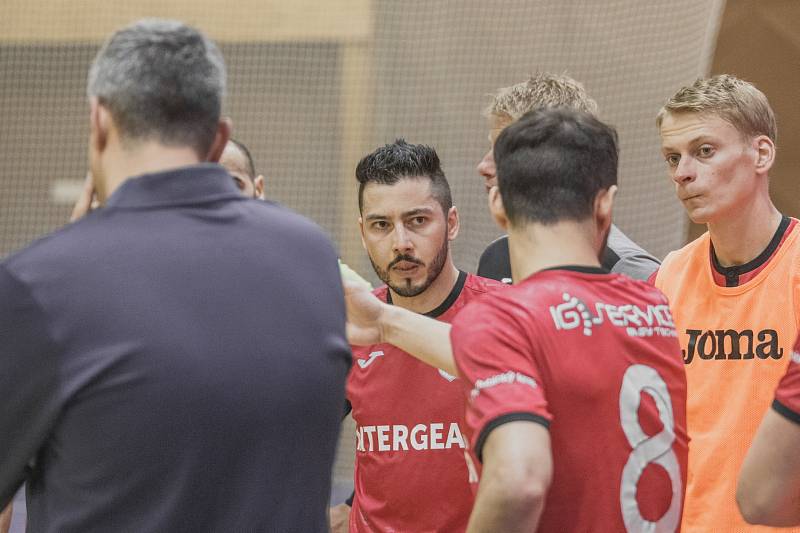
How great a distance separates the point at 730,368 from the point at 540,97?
48.7 inches

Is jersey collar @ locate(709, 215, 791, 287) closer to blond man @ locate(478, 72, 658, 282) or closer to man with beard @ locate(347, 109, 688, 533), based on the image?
blond man @ locate(478, 72, 658, 282)

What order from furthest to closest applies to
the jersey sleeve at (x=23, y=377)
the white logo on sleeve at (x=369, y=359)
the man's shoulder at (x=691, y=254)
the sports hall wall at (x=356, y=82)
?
the sports hall wall at (x=356, y=82) < the white logo on sleeve at (x=369, y=359) < the man's shoulder at (x=691, y=254) < the jersey sleeve at (x=23, y=377)

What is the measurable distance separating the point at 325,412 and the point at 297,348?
13cm

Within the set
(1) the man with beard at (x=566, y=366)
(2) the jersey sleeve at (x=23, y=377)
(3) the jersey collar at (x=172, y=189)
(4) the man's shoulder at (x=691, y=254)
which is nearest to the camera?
(2) the jersey sleeve at (x=23, y=377)

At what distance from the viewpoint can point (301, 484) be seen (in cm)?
159

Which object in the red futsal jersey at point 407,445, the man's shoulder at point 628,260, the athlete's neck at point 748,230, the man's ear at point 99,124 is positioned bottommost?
the red futsal jersey at point 407,445

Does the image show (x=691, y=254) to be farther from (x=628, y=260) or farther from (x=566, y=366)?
(x=566, y=366)

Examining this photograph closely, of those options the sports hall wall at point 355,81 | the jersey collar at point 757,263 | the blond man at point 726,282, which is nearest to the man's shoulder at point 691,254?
the blond man at point 726,282

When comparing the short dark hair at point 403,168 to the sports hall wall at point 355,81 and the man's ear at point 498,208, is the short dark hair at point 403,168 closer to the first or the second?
the man's ear at point 498,208

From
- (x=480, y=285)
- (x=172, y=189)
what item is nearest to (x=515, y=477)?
(x=172, y=189)

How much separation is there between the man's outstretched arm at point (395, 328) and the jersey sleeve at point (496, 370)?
42 cm

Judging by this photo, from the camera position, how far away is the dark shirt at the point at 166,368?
4.58 feet

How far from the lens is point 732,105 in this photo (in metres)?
2.76

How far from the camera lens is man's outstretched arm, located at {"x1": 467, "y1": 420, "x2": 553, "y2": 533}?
1547mm
